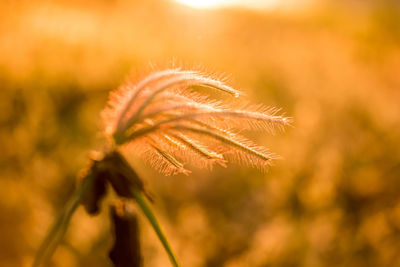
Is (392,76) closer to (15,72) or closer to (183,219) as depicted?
(183,219)

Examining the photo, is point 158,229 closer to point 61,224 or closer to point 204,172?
point 61,224

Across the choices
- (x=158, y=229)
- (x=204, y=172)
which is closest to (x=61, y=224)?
(x=158, y=229)

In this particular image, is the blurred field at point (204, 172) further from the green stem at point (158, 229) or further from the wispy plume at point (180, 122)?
the green stem at point (158, 229)

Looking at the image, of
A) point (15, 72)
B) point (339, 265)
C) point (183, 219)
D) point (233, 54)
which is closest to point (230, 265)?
point (183, 219)

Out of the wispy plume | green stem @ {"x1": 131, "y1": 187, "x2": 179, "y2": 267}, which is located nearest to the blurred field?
the wispy plume

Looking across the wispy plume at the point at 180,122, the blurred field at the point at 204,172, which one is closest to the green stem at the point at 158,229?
the wispy plume at the point at 180,122

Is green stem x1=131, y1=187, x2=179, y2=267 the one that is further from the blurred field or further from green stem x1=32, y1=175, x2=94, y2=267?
the blurred field
